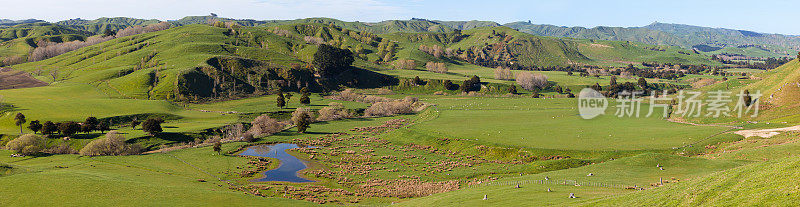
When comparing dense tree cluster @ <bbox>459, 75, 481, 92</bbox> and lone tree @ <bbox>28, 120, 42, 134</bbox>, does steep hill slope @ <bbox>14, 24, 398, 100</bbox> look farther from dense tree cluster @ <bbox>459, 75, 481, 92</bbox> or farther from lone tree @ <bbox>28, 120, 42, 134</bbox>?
lone tree @ <bbox>28, 120, 42, 134</bbox>

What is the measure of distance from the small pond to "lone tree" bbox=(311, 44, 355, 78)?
97536 millimetres

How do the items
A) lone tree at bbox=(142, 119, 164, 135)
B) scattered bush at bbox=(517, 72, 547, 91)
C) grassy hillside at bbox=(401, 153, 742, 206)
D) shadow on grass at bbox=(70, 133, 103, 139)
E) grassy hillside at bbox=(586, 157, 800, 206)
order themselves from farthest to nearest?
1. scattered bush at bbox=(517, 72, 547, 91)
2. lone tree at bbox=(142, 119, 164, 135)
3. shadow on grass at bbox=(70, 133, 103, 139)
4. grassy hillside at bbox=(401, 153, 742, 206)
5. grassy hillside at bbox=(586, 157, 800, 206)

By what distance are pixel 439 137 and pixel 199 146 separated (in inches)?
1971

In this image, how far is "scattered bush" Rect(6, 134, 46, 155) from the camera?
Result: 68.1 m

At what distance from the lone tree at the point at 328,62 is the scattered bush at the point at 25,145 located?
401 feet

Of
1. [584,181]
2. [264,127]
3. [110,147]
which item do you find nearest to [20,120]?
[110,147]

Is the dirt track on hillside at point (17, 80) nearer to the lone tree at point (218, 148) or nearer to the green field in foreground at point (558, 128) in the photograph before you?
the lone tree at point (218, 148)

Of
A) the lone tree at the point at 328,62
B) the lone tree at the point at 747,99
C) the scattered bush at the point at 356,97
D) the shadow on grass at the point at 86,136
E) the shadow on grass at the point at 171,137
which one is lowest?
the shadow on grass at the point at 171,137

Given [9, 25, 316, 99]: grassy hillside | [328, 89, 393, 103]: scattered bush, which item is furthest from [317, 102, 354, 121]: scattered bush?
[9, 25, 316, 99]: grassy hillside

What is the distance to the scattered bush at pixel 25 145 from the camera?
6806cm

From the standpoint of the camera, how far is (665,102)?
382 feet

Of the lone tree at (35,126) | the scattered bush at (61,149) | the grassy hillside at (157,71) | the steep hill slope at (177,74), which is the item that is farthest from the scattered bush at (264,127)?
the grassy hillside at (157,71)

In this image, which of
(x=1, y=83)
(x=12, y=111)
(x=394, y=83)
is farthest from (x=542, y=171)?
(x=1, y=83)

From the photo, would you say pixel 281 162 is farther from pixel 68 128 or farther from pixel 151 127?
pixel 68 128
